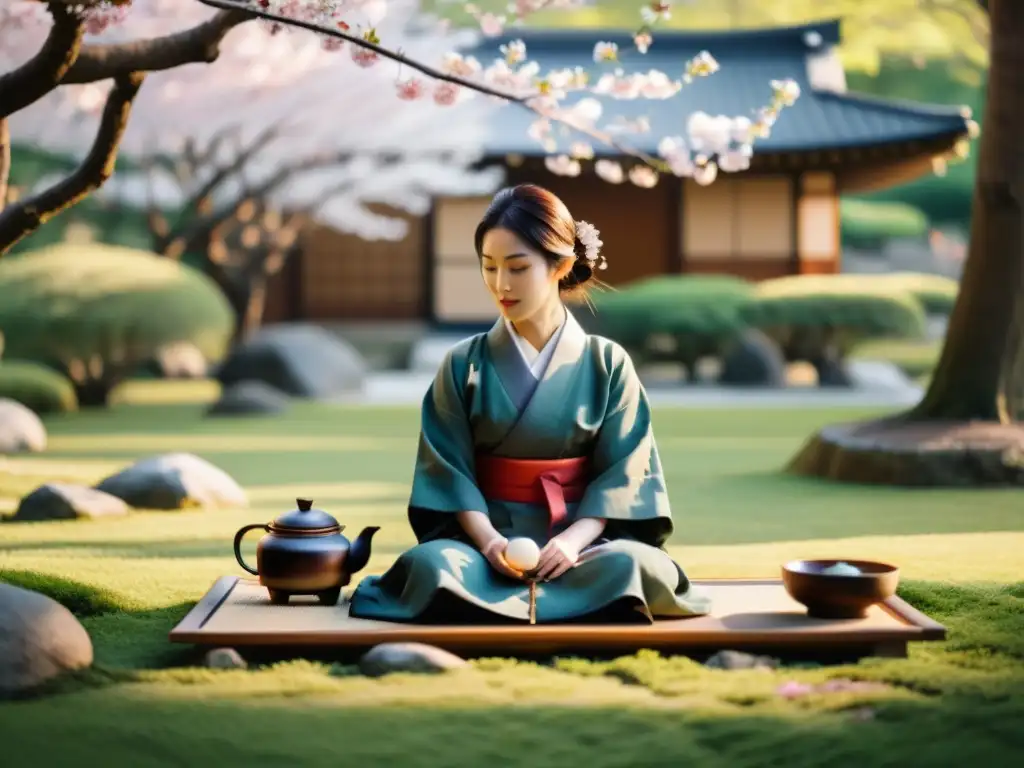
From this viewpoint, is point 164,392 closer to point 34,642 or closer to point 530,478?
point 530,478

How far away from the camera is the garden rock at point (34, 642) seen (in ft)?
11.4

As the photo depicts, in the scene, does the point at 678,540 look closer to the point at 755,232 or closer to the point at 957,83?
the point at 755,232

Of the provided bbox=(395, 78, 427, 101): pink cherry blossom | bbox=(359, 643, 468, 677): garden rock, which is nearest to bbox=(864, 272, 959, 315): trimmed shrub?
bbox=(395, 78, 427, 101): pink cherry blossom

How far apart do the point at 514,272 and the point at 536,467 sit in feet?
1.96

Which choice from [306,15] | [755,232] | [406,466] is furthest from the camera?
[755,232]

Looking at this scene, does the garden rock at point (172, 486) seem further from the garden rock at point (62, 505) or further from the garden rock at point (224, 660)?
the garden rock at point (224, 660)

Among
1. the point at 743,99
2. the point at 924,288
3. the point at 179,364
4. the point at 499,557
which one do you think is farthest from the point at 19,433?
the point at 743,99

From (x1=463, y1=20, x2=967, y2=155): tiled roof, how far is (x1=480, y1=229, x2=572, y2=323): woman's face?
1377cm

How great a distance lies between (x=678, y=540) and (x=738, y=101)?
1695cm

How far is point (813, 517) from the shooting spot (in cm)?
698

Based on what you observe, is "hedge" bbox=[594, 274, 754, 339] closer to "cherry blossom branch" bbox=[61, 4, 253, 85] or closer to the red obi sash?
"cherry blossom branch" bbox=[61, 4, 253, 85]

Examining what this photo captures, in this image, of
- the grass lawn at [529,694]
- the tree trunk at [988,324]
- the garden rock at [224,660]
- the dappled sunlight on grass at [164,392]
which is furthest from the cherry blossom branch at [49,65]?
the dappled sunlight on grass at [164,392]

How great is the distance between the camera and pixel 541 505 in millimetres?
4207

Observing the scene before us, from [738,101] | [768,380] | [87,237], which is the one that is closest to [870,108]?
[738,101]
